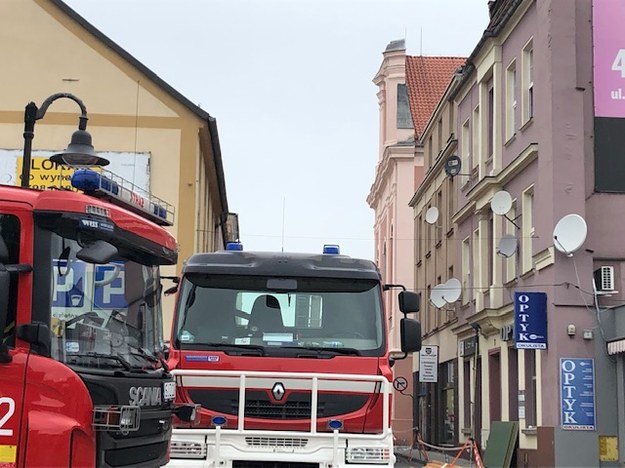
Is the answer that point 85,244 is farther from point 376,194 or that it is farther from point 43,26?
point 376,194

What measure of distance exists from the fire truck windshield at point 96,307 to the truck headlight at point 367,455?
2.27 m

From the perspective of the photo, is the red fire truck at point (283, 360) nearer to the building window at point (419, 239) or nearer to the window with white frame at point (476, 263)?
the window with white frame at point (476, 263)

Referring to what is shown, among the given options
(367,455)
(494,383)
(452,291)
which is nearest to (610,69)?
(494,383)

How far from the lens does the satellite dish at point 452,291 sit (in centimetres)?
3094

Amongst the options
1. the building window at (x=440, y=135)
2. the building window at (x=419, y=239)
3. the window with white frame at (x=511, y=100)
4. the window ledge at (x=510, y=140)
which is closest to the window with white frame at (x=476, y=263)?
the window ledge at (x=510, y=140)

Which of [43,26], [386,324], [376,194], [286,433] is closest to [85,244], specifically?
[286,433]

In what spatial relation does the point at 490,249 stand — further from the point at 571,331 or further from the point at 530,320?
the point at 571,331

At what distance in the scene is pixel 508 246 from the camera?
2514 centimetres

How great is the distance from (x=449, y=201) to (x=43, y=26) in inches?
619

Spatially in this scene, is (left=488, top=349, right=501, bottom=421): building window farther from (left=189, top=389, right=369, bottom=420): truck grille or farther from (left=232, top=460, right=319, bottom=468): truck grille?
(left=232, top=460, right=319, bottom=468): truck grille

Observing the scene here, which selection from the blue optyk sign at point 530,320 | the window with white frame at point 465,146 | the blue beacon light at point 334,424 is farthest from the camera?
the window with white frame at point 465,146

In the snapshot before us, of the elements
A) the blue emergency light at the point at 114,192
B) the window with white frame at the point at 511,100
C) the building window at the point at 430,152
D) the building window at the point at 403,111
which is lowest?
the blue emergency light at the point at 114,192

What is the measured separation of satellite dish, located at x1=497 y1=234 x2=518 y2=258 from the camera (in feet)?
82.2

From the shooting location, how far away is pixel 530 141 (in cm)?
2473
